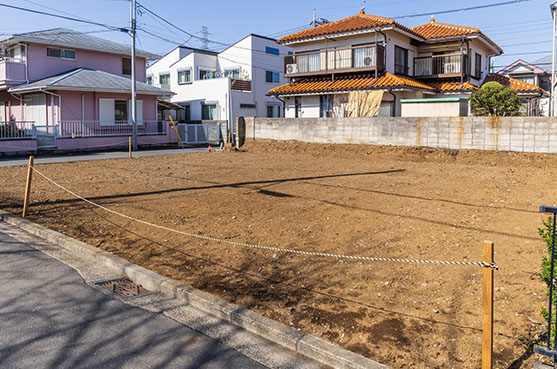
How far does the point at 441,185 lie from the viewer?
10.1 meters

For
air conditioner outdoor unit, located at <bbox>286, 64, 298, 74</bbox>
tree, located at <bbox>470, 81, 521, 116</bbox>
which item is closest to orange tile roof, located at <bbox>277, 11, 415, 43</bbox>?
air conditioner outdoor unit, located at <bbox>286, 64, 298, 74</bbox>

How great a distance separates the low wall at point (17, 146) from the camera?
21123mm

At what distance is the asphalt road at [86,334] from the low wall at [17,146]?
19263 mm

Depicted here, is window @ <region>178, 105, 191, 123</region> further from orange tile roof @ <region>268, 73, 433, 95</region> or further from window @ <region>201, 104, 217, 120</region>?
orange tile roof @ <region>268, 73, 433, 95</region>

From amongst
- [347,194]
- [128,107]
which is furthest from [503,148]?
[128,107]

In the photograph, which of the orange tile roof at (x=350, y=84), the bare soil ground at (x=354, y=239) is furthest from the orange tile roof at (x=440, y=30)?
the bare soil ground at (x=354, y=239)

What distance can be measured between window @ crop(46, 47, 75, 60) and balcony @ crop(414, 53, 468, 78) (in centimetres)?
2238

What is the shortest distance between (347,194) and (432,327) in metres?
5.64

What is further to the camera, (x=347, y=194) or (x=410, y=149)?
(x=410, y=149)

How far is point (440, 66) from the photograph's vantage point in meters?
24.5

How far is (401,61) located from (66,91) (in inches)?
772

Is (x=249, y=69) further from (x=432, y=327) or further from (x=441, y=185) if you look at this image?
(x=432, y=327)

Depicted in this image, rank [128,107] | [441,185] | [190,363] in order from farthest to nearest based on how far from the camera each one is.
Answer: [128,107]
[441,185]
[190,363]

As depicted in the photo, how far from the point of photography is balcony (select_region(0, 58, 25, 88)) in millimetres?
26000
